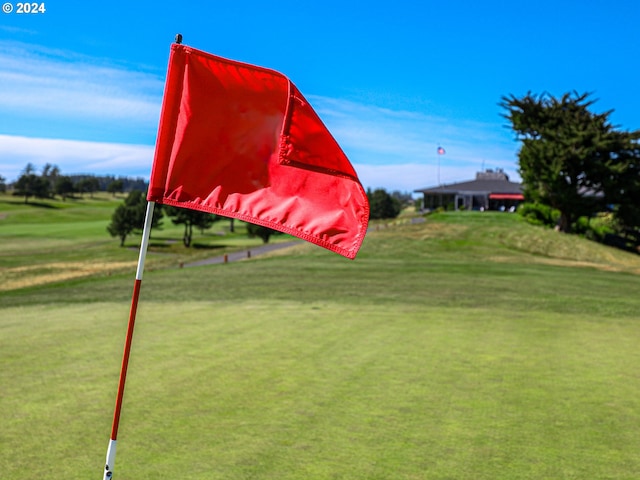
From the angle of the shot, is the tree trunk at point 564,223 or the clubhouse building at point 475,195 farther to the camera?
the clubhouse building at point 475,195

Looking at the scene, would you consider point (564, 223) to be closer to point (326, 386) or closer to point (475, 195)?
point (475, 195)

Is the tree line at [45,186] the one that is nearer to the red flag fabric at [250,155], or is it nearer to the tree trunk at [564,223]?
the tree trunk at [564,223]

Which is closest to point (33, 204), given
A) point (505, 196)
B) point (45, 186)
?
point (45, 186)

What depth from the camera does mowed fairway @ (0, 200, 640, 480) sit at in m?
7.18

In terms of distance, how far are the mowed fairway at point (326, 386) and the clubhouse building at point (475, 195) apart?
7168 cm

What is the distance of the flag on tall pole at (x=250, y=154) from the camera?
16.7ft

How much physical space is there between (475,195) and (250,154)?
9180 cm

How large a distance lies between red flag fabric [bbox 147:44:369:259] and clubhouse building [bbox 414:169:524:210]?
86457 millimetres

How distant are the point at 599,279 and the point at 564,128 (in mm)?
28898

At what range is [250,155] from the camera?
5.29 meters

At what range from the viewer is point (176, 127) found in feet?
17.0

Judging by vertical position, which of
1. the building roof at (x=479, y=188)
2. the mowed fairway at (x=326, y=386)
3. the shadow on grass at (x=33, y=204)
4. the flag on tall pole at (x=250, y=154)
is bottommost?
the mowed fairway at (x=326, y=386)

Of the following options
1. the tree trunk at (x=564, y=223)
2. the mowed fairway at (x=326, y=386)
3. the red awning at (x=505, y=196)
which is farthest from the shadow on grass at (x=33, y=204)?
the mowed fairway at (x=326, y=386)

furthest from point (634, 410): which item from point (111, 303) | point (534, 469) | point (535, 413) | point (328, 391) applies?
point (111, 303)
